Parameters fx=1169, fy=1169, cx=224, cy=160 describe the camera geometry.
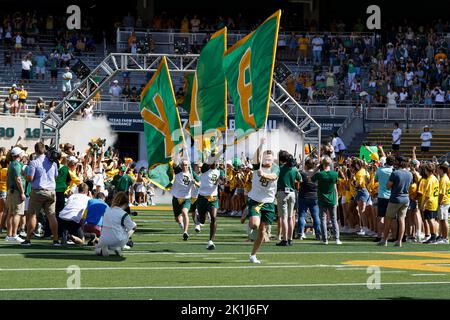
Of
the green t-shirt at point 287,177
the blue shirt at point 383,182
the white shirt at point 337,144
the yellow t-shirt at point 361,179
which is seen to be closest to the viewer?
the green t-shirt at point 287,177

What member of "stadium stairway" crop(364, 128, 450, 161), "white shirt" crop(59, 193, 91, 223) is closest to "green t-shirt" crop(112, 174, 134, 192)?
"white shirt" crop(59, 193, 91, 223)

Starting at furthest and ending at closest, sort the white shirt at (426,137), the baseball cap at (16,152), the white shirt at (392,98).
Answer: the white shirt at (392,98) → the white shirt at (426,137) → the baseball cap at (16,152)

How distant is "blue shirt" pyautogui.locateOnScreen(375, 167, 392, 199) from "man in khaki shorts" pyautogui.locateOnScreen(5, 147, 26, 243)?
6.41 metres

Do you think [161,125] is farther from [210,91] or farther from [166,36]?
[166,36]

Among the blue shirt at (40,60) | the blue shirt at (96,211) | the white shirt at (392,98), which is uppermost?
the blue shirt at (40,60)

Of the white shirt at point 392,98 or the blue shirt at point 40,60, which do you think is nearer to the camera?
the white shirt at point 392,98

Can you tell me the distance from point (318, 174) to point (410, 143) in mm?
21375

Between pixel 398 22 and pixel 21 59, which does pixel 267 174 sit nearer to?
pixel 21 59

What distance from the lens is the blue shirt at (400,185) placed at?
19875mm

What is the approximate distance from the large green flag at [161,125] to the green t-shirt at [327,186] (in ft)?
9.57

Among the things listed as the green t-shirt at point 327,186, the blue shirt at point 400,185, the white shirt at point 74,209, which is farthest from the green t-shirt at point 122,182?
the blue shirt at point 400,185

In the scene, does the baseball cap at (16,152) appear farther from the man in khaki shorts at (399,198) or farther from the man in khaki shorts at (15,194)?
the man in khaki shorts at (399,198)

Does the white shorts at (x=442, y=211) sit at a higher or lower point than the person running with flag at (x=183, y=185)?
lower

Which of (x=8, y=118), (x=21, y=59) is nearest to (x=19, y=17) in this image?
(x=21, y=59)
